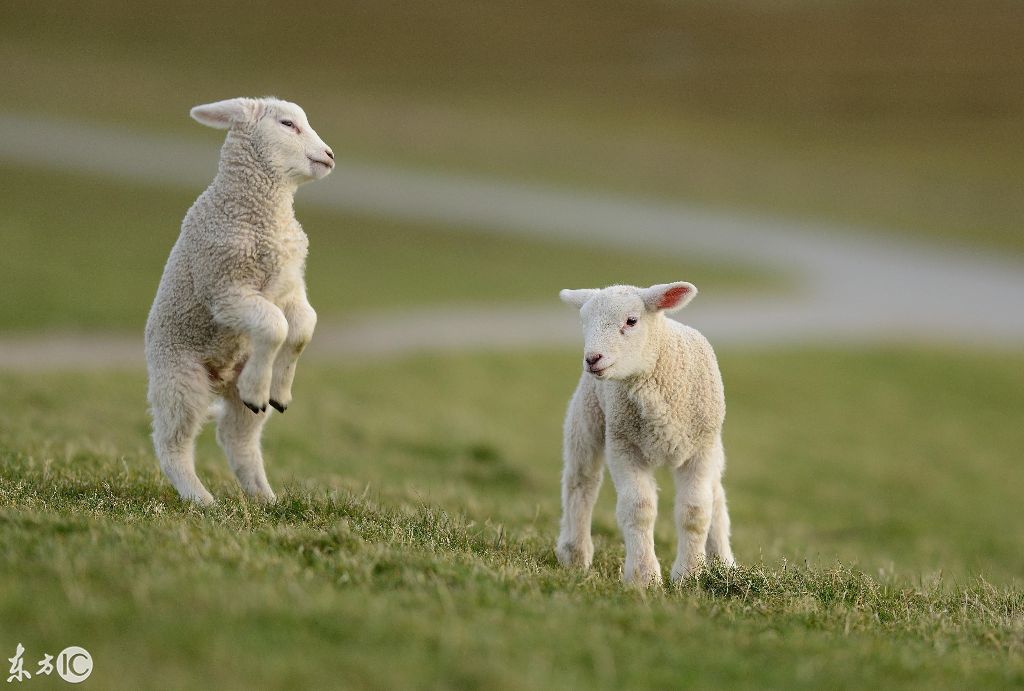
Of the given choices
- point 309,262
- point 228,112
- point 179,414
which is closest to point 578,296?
point 228,112

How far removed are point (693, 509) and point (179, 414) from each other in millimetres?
2843

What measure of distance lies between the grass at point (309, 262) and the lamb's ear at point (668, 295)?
1301 cm

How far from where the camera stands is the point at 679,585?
19.5 ft

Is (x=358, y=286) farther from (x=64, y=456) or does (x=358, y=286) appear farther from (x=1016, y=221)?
(x=1016, y=221)

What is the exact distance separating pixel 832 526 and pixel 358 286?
1222 cm

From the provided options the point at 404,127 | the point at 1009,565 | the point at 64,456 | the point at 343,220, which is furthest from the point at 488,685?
the point at 404,127

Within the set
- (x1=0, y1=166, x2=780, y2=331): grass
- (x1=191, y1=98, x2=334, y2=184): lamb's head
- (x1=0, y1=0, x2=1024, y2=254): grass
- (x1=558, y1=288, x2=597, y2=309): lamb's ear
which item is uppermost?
(x1=0, y1=0, x2=1024, y2=254): grass

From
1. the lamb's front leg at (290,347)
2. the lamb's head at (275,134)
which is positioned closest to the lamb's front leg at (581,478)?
the lamb's front leg at (290,347)

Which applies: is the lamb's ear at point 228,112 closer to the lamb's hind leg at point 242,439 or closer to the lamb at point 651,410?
the lamb's hind leg at point 242,439

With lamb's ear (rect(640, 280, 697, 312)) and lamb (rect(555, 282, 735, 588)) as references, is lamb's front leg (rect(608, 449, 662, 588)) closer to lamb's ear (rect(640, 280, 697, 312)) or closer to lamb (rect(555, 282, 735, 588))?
lamb (rect(555, 282, 735, 588))

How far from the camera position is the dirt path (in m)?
19.3

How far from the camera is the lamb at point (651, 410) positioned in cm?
602

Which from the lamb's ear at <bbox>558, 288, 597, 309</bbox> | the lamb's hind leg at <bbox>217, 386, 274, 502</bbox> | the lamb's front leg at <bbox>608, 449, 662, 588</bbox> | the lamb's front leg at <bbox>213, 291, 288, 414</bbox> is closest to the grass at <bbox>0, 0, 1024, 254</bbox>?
the lamb's ear at <bbox>558, 288, 597, 309</bbox>

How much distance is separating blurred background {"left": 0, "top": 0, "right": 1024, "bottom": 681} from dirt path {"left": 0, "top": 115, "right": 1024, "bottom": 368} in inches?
5.2
